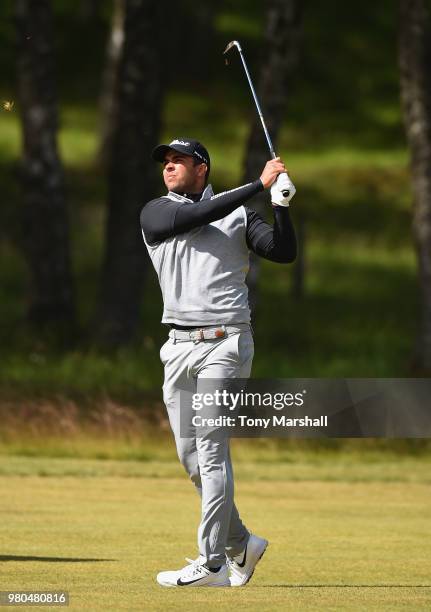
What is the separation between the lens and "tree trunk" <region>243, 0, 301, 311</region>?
22234 mm

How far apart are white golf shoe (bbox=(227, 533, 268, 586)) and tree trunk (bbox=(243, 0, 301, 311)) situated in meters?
13.1

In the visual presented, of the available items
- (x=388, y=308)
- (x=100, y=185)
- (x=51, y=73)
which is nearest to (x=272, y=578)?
(x=51, y=73)

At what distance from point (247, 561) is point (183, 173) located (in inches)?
A: 85.5

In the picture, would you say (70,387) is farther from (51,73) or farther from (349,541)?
(349,541)

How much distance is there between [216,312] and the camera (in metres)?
8.79

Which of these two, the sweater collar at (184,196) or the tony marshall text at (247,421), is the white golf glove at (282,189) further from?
the tony marshall text at (247,421)

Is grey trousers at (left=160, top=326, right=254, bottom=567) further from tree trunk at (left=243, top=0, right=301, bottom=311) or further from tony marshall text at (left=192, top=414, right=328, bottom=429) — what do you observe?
tree trunk at (left=243, top=0, right=301, bottom=311)

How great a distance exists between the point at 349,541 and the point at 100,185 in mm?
28650

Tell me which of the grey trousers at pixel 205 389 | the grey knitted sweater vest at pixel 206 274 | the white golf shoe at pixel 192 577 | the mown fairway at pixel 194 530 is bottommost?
the mown fairway at pixel 194 530

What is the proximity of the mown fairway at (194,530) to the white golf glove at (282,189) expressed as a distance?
2.06 m

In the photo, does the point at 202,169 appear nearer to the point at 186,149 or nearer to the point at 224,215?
the point at 186,149

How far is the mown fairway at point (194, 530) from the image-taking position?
8586 mm

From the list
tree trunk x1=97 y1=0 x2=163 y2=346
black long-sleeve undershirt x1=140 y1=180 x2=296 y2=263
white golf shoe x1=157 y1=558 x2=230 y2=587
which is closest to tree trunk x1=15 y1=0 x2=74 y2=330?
tree trunk x1=97 y1=0 x2=163 y2=346

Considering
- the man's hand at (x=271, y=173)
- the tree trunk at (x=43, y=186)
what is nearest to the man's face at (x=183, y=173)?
the man's hand at (x=271, y=173)
